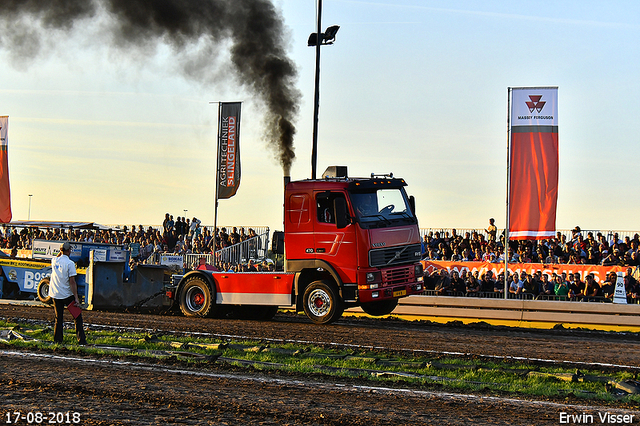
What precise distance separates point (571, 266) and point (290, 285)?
8731 mm

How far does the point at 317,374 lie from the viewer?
29.5 ft

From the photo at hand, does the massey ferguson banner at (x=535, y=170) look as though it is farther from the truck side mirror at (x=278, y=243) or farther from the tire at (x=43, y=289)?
the tire at (x=43, y=289)

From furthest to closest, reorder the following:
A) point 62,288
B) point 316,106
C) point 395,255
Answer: point 316,106
point 395,255
point 62,288

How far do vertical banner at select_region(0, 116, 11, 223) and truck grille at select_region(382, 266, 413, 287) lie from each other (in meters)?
19.3

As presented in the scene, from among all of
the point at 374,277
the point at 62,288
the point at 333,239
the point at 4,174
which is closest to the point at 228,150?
the point at 4,174

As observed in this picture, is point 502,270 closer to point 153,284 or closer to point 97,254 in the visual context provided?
point 153,284

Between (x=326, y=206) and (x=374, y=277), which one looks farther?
(x=326, y=206)

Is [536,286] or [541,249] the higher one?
[541,249]

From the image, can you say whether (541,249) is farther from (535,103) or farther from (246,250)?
(246,250)

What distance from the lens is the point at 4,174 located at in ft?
93.2

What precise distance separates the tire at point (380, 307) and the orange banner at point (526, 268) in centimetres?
320

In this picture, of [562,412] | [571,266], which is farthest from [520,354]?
[571,266]

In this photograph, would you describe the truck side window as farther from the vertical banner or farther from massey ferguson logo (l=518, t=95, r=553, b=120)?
the vertical banner

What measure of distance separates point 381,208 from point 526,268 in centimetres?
701
